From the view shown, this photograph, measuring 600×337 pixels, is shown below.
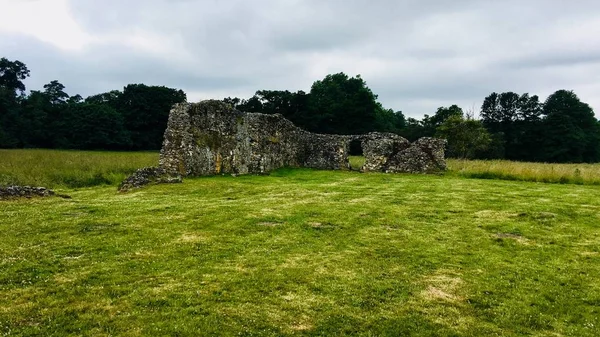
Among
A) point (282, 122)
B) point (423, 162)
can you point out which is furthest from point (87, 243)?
point (423, 162)

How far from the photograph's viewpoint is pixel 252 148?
27422 millimetres

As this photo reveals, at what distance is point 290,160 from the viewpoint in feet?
109

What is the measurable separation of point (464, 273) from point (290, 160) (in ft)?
83.5

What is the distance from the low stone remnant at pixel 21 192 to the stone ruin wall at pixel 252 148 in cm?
308

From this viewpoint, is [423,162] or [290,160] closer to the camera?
[423,162]

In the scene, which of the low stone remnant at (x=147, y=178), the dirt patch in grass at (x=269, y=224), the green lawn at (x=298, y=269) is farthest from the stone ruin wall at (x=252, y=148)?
the dirt patch in grass at (x=269, y=224)

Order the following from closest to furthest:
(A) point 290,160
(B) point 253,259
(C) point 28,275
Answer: (C) point 28,275, (B) point 253,259, (A) point 290,160

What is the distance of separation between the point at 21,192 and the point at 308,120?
5731 cm

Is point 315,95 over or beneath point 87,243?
over

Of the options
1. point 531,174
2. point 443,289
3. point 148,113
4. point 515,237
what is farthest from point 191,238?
point 148,113

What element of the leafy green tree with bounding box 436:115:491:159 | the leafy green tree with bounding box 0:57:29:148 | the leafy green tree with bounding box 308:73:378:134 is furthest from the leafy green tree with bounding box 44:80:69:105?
the leafy green tree with bounding box 436:115:491:159

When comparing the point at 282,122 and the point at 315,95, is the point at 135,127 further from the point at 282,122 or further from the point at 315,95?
the point at 282,122

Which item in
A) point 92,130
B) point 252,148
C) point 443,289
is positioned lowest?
point 443,289

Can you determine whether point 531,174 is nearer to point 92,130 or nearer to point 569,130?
point 569,130
